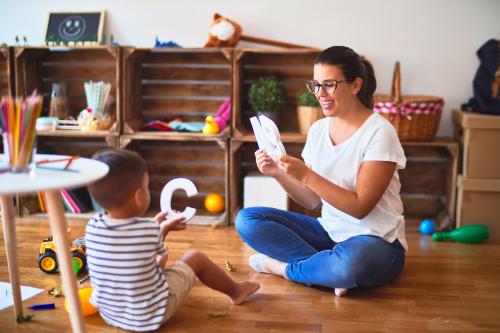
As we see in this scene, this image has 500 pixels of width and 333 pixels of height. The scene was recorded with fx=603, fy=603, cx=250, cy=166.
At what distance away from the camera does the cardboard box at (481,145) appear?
9.86ft

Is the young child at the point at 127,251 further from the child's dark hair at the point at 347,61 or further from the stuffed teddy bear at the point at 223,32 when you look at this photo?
the stuffed teddy bear at the point at 223,32

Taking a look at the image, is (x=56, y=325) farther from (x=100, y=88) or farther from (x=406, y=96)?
(x=406, y=96)

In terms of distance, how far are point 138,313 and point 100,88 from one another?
6.21ft

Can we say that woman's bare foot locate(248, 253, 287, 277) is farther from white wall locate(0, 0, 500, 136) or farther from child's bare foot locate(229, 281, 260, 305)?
white wall locate(0, 0, 500, 136)

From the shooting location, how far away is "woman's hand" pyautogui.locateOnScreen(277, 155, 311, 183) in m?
2.07

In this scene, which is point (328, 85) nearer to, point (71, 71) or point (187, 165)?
point (187, 165)

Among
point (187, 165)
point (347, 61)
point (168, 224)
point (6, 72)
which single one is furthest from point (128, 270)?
point (6, 72)

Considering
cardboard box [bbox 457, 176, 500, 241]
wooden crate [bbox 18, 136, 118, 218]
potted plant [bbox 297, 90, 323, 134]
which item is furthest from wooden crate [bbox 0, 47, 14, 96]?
cardboard box [bbox 457, 176, 500, 241]

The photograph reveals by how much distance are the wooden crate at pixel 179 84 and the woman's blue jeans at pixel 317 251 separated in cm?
136

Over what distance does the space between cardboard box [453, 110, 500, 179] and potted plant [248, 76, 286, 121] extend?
967 mm

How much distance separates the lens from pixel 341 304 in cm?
212

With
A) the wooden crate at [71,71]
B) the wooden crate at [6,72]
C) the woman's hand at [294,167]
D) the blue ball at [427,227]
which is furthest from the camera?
the wooden crate at [71,71]

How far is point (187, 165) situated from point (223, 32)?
0.91 meters

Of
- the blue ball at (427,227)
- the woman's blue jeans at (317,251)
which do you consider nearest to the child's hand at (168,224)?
the woman's blue jeans at (317,251)
